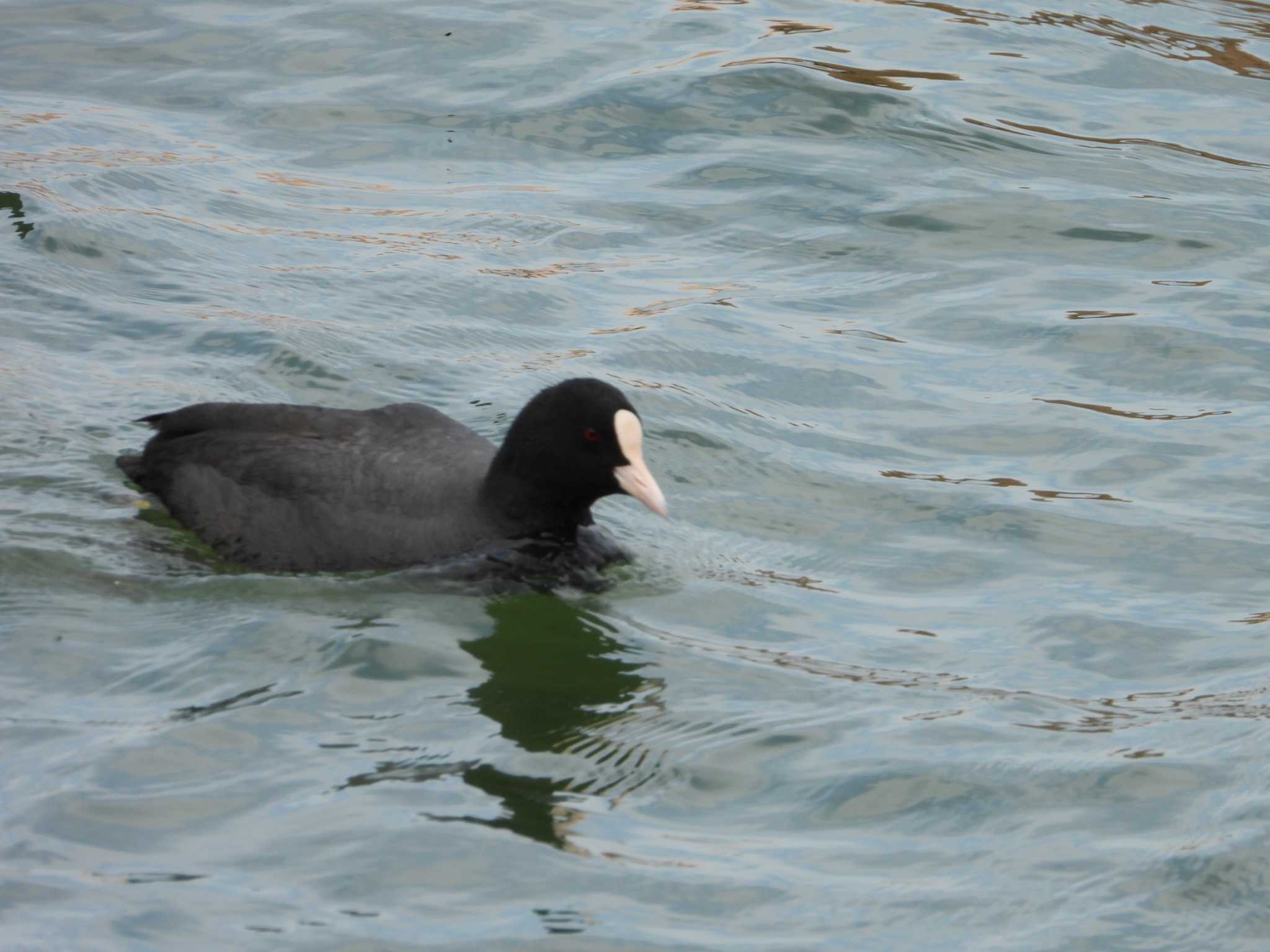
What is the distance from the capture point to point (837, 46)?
1170 centimetres

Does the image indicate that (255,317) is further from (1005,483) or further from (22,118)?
(1005,483)

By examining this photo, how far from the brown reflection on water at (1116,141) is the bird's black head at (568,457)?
18.4 feet

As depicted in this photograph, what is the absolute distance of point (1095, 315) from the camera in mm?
8461

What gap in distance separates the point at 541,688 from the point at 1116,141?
6.69 m

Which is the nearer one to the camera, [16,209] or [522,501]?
[522,501]

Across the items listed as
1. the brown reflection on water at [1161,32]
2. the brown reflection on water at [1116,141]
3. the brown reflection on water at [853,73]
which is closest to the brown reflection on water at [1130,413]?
the brown reflection on water at [1116,141]

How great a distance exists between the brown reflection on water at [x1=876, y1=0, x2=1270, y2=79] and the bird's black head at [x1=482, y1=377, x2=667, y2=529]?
282 inches

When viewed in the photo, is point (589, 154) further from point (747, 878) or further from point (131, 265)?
point (747, 878)

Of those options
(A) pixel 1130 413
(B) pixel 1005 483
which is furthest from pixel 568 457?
(A) pixel 1130 413

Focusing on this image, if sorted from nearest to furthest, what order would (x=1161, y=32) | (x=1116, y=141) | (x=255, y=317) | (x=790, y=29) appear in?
(x=255, y=317)
(x=1116, y=141)
(x=1161, y=32)
(x=790, y=29)

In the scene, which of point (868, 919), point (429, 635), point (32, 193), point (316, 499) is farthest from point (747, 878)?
point (32, 193)

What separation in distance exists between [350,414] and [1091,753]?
2.85 meters

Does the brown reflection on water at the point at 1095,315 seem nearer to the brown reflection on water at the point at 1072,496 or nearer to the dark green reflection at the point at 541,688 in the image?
the brown reflection on water at the point at 1072,496

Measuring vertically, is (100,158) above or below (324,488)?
above
